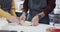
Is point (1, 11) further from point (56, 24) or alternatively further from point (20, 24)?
point (56, 24)

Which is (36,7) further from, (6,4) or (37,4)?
(6,4)

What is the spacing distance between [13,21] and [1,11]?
0.11 meters

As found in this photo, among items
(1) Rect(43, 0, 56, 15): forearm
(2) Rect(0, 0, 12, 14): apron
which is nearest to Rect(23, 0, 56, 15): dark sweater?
(1) Rect(43, 0, 56, 15): forearm

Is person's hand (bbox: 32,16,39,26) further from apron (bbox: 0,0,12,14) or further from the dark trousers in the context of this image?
apron (bbox: 0,0,12,14)

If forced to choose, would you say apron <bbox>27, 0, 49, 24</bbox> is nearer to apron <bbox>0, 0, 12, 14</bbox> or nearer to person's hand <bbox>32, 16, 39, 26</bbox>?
person's hand <bbox>32, 16, 39, 26</bbox>

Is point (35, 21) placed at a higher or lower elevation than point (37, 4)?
lower

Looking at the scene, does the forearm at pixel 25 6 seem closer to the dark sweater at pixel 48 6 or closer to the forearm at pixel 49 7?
the dark sweater at pixel 48 6

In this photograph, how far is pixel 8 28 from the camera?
3.48 feet

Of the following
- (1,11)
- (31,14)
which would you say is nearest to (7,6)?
(1,11)

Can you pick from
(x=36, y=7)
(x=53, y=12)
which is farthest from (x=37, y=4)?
(x=53, y=12)

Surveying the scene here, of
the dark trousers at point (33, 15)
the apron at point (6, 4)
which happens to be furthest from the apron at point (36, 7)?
the apron at point (6, 4)

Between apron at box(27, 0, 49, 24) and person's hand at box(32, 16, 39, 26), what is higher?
apron at box(27, 0, 49, 24)

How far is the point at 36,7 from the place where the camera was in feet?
3.55

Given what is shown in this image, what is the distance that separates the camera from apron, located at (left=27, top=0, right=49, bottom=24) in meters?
1.07
